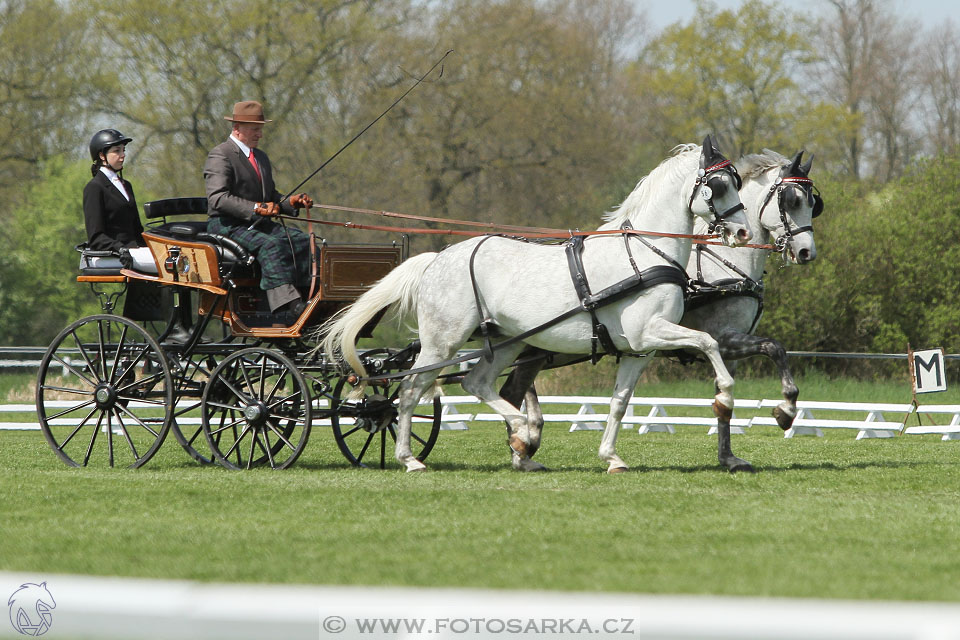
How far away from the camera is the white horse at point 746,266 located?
8812mm

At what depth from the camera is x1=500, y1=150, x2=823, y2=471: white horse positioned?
347 inches

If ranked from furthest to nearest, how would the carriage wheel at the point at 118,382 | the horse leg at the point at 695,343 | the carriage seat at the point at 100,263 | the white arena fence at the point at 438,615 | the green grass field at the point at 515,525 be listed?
the carriage seat at the point at 100,263
the carriage wheel at the point at 118,382
the horse leg at the point at 695,343
the green grass field at the point at 515,525
the white arena fence at the point at 438,615

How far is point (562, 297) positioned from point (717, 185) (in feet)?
4.31

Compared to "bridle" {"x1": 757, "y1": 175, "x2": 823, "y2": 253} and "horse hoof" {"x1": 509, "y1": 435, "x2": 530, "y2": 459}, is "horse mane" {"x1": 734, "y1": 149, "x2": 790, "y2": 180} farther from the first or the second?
"horse hoof" {"x1": 509, "y1": 435, "x2": 530, "y2": 459}

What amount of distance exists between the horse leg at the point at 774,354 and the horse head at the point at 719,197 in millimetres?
Result: 862

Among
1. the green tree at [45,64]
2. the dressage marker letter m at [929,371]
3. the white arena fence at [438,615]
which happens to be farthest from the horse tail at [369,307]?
the green tree at [45,64]

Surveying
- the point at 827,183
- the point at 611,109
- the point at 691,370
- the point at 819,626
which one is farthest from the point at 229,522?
the point at 611,109

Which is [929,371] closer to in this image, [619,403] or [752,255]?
[752,255]

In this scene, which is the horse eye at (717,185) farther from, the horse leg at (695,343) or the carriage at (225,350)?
the carriage at (225,350)

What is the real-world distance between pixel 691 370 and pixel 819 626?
1961 cm

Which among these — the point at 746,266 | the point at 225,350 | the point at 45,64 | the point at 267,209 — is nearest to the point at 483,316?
the point at 267,209

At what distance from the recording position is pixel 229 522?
6047 mm

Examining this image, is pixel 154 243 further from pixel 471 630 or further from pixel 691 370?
pixel 691 370
